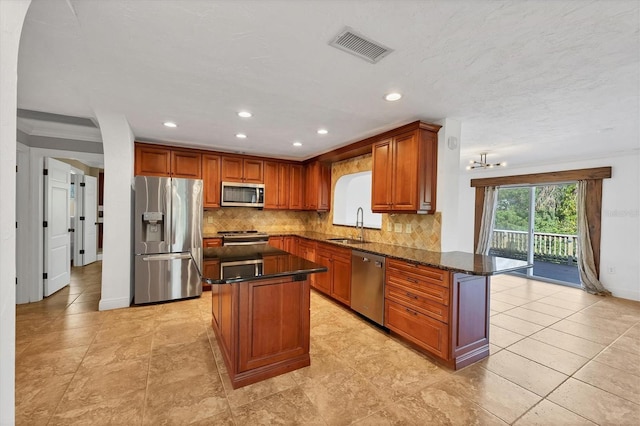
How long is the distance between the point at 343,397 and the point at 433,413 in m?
0.63

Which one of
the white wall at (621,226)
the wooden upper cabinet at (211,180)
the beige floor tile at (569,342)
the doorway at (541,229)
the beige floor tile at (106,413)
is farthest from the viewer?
the doorway at (541,229)

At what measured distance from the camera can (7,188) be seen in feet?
2.91

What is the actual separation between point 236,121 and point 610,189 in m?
6.28

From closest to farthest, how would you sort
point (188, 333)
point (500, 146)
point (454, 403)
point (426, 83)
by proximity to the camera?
point (454, 403) → point (426, 83) → point (188, 333) → point (500, 146)

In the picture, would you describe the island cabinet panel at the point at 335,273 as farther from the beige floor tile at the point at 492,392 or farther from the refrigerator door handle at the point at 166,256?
the refrigerator door handle at the point at 166,256

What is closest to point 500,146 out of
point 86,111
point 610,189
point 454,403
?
point 610,189

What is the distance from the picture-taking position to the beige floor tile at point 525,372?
88.9 inches

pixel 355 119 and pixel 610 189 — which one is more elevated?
pixel 355 119

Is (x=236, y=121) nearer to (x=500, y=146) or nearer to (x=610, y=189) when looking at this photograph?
(x=500, y=146)

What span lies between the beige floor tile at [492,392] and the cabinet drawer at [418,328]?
0.23 meters

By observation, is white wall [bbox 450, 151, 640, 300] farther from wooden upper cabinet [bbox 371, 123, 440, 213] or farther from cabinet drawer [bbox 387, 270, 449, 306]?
cabinet drawer [bbox 387, 270, 449, 306]

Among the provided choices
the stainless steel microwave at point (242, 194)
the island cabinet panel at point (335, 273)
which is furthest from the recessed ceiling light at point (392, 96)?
the stainless steel microwave at point (242, 194)

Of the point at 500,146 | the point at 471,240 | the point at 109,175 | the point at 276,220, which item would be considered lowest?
the point at 471,240

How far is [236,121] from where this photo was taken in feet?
11.4
